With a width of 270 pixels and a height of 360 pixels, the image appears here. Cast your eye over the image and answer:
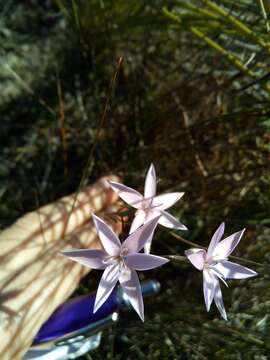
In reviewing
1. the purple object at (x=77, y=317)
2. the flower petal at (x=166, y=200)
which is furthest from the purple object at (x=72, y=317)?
the flower petal at (x=166, y=200)

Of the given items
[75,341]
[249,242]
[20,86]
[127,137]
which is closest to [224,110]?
[127,137]

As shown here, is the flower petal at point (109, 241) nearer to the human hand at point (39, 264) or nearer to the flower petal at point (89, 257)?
the flower petal at point (89, 257)

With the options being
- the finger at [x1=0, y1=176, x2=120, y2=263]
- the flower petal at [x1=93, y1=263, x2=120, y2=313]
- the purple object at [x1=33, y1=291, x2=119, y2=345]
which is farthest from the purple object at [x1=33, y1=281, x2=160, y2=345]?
the flower petal at [x1=93, y1=263, x2=120, y2=313]

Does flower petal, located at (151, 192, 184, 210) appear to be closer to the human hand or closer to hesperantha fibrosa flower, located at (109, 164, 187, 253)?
hesperantha fibrosa flower, located at (109, 164, 187, 253)

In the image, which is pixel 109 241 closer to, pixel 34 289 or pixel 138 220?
pixel 138 220

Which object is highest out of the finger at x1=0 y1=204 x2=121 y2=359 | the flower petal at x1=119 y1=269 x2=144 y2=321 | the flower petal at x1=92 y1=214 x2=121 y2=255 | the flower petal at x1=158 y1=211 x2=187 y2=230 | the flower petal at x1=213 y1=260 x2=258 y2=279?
the flower petal at x1=92 y1=214 x2=121 y2=255

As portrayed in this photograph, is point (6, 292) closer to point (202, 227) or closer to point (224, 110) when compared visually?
point (202, 227)

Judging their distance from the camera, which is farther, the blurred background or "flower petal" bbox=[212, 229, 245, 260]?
the blurred background
